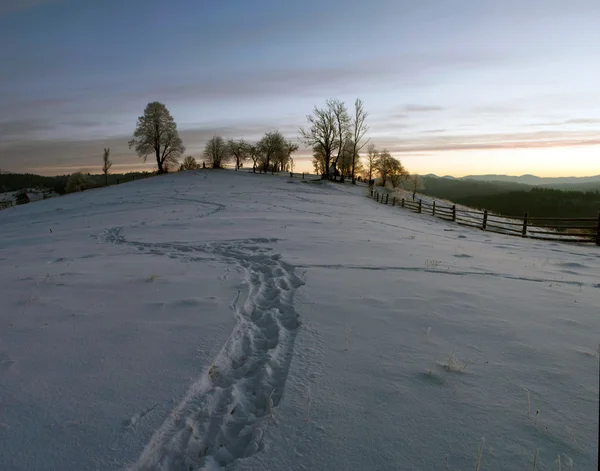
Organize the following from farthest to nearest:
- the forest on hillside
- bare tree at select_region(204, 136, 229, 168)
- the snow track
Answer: the forest on hillside < bare tree at select_region(204, 136, 229, 168) < the snow track

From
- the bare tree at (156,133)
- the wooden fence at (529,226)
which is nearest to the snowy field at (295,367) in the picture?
the wooden fence at (529,226)

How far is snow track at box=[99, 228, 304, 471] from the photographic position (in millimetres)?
2879

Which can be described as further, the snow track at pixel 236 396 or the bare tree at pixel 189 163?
the bare tree at pixel 189 163

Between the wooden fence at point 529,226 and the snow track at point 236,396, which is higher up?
the wooden fence at point 529,226

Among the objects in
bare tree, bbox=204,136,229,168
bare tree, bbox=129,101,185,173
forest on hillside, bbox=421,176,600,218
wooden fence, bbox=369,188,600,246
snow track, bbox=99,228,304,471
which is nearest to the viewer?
snow track, bbox=99,228,304,471

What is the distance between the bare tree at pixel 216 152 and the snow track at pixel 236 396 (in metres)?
62.4

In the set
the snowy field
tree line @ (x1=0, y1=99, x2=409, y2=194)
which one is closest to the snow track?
the snowy field

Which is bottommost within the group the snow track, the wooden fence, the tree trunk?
the snow track

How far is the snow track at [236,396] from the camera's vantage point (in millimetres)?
2879

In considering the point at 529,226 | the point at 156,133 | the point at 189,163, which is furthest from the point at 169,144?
the point at 529,226

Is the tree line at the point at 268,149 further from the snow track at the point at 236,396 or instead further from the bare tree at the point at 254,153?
the snow track at the point at 236,396

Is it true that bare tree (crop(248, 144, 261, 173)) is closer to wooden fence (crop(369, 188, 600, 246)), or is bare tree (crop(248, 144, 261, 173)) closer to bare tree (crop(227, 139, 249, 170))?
bare tree (crop(227, 139, 249, 170))

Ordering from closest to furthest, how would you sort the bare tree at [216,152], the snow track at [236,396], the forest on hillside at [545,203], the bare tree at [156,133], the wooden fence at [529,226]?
the snow track at [236,396], the wooden fence at [529,226], the bare tree at [156,133], the bare tree at [216,152], the forest on hillside at [545,203]

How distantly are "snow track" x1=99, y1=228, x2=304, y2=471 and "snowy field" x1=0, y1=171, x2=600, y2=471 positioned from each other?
16 millimetres
